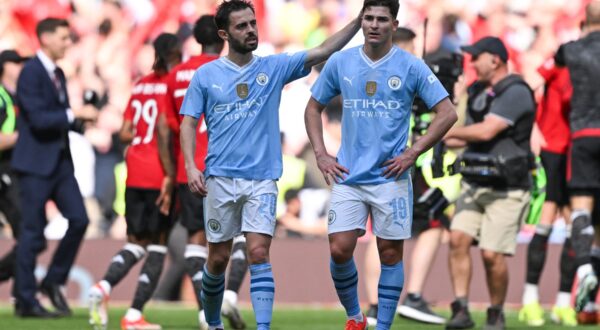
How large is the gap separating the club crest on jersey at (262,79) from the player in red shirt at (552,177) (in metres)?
3.97

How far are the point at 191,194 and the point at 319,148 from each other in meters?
2.07

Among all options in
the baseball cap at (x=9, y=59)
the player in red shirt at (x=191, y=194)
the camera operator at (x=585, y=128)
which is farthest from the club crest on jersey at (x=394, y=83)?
the baseball cap at (x=9, y=59)

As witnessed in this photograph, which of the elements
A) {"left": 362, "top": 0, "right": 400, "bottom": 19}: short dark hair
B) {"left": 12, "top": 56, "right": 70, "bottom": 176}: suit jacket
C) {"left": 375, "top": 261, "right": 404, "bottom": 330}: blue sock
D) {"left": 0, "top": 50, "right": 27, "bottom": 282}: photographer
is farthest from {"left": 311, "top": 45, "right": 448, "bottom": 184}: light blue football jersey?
{"left": 0, "top": 50, "right": 27, "bottom": 282}: photographer

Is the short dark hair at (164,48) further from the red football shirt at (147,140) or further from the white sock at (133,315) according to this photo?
the white sock at (133,315)

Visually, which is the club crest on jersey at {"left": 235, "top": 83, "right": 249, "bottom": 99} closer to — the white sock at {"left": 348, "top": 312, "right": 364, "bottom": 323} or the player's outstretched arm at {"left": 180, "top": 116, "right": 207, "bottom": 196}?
the player's outstretched arm at {"left": 180, "top": 116, "right": 207, "bottom": 196}

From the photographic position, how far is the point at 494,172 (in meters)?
10.8

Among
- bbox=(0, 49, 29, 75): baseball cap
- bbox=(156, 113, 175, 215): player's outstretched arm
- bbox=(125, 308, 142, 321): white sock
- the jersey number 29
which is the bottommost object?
bbox=(125, 308, 142, 321): white sock

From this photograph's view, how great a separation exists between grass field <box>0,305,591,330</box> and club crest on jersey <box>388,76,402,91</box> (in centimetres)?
311

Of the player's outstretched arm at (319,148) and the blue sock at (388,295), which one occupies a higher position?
the player's outstretched arm at (319,148)

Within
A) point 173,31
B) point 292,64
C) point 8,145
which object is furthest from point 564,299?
point 173,31

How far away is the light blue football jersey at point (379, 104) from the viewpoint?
8.84 metres

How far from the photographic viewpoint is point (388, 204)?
8906 millimetres

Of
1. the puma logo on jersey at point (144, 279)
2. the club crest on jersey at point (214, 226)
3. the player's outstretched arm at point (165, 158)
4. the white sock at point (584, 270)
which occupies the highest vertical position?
the player's outstretched arm at point (165, 158)

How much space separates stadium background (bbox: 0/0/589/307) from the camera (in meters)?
15.4
